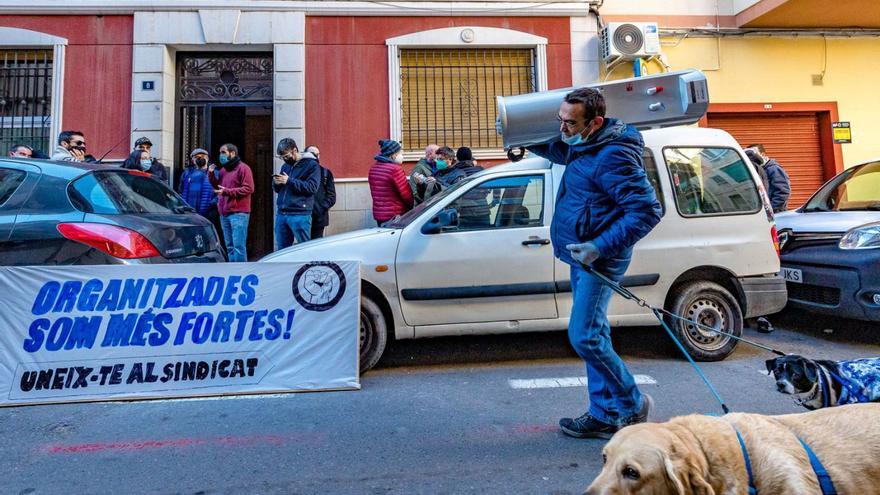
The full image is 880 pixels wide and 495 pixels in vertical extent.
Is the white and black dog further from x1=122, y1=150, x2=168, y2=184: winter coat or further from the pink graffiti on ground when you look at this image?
x1=122, y1=150, x2=168, y2=184: winter coat

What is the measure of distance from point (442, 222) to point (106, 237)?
2.59 meters

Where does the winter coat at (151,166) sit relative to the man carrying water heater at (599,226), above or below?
above

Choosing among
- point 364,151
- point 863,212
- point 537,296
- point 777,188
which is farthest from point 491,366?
point 777,188

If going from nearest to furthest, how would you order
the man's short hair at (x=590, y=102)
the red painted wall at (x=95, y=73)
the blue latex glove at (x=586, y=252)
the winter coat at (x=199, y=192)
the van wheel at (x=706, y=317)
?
1. the blue latex glove at (x=586, y=252)
2. the man's short hair at (x=590, y=102)
3. the van wheel at (x=706, y=317)
4. the winter coat at (x=199, y=192)
5. the red painted wall at (x=95, y=73)

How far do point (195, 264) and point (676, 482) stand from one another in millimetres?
3675

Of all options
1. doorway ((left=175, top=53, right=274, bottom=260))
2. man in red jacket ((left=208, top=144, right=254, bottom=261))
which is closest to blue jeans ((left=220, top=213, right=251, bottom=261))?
man in red jacket ((left=208, top=144, right=254, bottom=261))

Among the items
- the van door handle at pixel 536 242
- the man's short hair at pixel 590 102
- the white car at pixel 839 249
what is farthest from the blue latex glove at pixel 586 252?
the white car at pixel 839 249

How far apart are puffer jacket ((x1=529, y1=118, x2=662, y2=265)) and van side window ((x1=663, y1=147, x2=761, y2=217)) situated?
6.36ft

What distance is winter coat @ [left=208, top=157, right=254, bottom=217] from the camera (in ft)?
22.3

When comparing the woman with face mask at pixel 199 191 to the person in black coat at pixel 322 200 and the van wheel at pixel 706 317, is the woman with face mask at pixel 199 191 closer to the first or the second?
the person in black coat at pixel 322 200

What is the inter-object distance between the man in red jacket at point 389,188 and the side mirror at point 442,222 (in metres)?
2.07

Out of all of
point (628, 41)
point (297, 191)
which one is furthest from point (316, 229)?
point (628, 41)

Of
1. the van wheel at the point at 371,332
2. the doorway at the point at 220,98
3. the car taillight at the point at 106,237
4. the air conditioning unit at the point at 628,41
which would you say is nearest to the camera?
the car taillight at the point at 106,237

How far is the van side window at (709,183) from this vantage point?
4.60 metres
